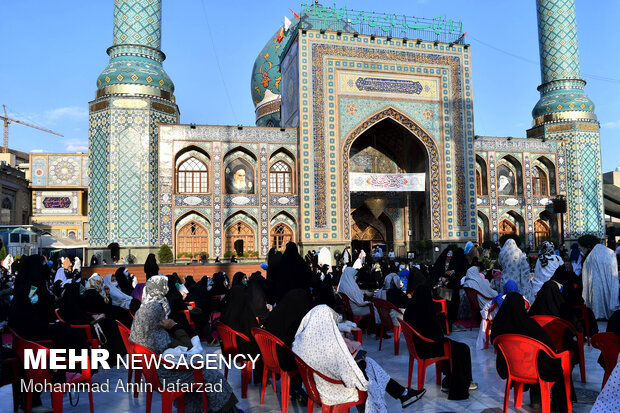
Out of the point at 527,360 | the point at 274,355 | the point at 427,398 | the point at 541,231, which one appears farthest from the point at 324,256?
the point at 527,360

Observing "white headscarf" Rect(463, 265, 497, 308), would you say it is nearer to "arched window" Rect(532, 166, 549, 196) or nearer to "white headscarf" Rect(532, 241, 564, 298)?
"white headscarf" Rect(532, 241, 564, 298)

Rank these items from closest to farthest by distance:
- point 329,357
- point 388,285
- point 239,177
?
point 329,357
point 388,285
point 239,177

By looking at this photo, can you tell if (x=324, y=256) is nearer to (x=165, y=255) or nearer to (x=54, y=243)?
(x=165, y=255)

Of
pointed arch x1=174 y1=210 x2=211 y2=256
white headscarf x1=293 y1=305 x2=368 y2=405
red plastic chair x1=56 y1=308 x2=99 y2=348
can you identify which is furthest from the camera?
pointed arch x1=174 y1=210 x2=211 y2=256

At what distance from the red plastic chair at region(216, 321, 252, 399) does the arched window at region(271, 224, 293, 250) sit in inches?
554

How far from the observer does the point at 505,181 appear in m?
21.2

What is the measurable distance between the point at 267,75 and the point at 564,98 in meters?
13.4

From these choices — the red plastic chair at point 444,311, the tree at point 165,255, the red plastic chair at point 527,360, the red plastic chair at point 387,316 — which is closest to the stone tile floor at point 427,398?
the red plastic chair at point 527,360

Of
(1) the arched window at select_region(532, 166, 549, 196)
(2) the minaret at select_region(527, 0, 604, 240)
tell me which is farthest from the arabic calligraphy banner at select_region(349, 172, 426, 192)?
(2) the minaret at select_region(527, 0, 604, 240)

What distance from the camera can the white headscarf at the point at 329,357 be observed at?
3102mm

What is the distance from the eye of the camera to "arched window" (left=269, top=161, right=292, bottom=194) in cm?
1903

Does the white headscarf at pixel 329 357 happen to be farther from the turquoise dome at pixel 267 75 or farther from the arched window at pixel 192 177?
the turquoise dome at pixel 267 75

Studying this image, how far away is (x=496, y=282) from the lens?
7.99 m

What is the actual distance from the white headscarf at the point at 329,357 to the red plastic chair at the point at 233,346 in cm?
122
